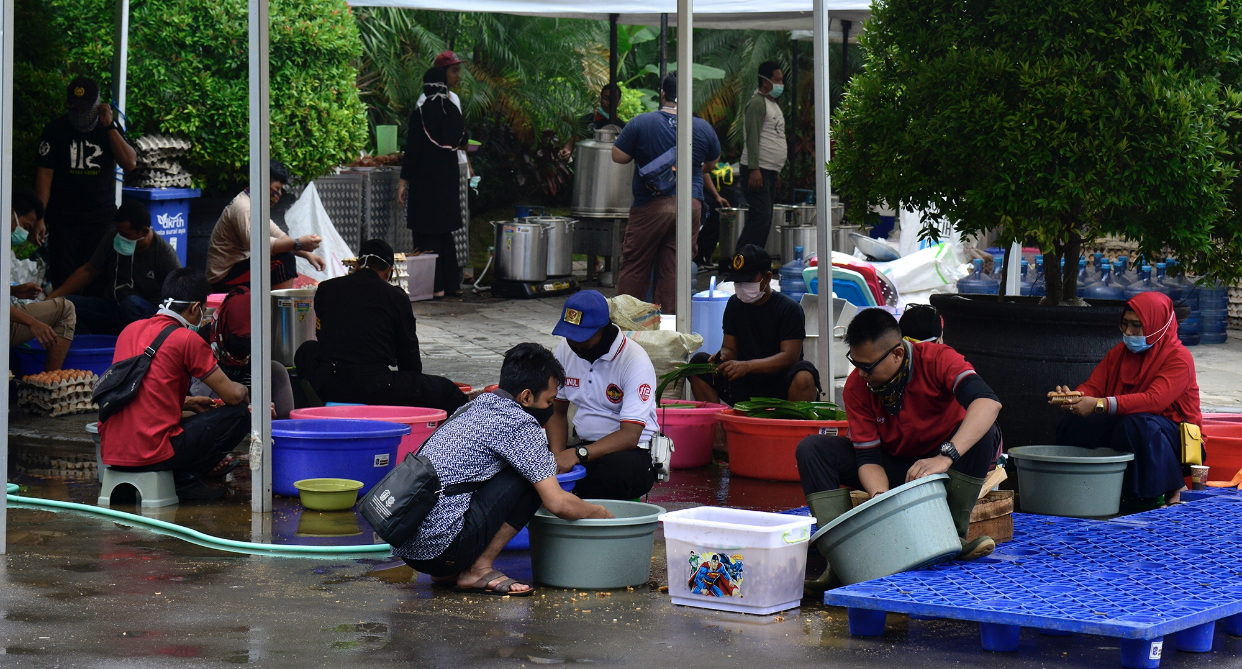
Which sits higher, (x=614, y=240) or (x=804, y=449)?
(x=614, y=240)

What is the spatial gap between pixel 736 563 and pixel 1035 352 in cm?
274

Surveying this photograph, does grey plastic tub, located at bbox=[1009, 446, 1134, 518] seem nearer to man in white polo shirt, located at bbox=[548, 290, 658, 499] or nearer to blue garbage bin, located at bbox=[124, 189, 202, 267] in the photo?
man in white polo shirt, located at bbox=[548, 290, 658, 499]

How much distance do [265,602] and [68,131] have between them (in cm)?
708

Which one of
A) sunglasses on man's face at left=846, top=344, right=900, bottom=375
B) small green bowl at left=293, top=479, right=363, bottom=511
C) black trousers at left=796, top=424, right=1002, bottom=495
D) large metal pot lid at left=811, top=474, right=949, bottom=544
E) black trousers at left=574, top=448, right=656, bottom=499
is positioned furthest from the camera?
small green bowl at left=293, top=479, right=363, bottom=511

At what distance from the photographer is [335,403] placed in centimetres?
814

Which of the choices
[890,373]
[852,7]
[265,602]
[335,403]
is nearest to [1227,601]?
[890,373]

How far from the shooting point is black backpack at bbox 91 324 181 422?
22.3 feet

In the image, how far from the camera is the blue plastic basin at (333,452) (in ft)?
22.9

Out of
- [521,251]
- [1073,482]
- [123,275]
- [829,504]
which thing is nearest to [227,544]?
[829,504]

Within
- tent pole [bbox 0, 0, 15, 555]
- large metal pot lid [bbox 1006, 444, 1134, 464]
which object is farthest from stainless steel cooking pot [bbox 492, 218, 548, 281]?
tent pole [bbox 0, 0, 15, 555]

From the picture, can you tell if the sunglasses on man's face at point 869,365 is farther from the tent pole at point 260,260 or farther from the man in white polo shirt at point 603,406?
the tent pole at point 260,260

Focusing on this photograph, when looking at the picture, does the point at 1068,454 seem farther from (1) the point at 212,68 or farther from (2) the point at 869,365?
(1) the point at 212,68

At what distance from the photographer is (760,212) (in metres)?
16.6

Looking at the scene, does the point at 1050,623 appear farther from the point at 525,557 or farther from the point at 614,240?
the point at 614,240
